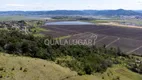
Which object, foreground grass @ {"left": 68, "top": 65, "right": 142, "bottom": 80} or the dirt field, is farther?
the dirt field


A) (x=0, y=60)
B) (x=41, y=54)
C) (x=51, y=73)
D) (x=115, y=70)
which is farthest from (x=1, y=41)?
(x=115, y=70)

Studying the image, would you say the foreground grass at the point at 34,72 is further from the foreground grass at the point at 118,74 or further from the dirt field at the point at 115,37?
the dirt field at the point at 115,37

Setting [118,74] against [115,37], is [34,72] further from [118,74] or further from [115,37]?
[115,37]

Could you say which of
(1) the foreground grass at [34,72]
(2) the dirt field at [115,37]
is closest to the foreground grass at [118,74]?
(1) the foreground grass at [34,72]

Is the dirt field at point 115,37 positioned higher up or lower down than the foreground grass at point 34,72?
lower down

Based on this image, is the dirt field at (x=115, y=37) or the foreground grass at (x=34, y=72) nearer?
the foreground grass at (x=34, y=72)

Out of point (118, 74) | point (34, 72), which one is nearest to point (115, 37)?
point (118, 74)

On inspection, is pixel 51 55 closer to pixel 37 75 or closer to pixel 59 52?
pixel 59 52

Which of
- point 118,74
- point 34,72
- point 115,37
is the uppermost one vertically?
point 34,72

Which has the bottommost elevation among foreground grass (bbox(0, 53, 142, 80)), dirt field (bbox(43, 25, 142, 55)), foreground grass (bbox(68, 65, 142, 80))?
dirt field (bbox(43, 25, 142, 55))

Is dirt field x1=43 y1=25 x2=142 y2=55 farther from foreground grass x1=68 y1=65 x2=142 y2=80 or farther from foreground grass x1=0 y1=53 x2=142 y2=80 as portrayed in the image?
foreground grass x1=0 y1=53 x2=142 y2=80

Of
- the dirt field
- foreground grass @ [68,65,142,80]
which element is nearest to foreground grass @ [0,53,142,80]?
foreground grass @ [68,65,142,80]
